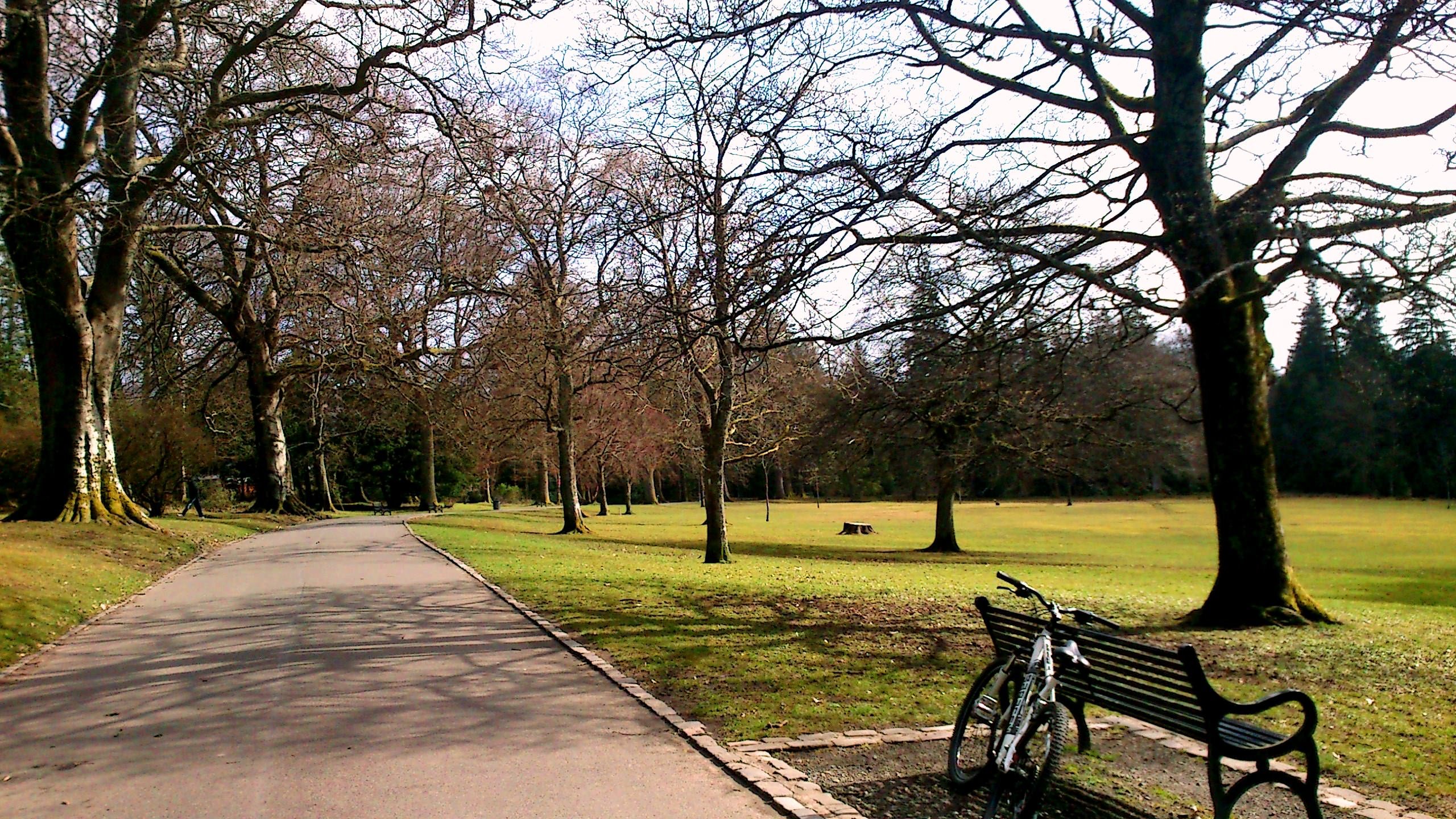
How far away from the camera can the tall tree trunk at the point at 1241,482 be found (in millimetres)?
11055

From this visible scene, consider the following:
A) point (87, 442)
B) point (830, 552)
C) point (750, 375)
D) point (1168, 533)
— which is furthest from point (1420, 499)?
point (87, 442)

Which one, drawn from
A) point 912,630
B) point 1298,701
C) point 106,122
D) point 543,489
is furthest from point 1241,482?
→ point 543,489

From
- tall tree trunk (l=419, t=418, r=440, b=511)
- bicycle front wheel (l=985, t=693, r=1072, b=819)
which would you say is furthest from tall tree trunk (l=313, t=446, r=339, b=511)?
bicycle front wheel (l=985, t=693, r=1072, b=819)

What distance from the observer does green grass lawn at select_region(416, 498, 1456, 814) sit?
711cm

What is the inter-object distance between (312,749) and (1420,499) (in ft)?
247

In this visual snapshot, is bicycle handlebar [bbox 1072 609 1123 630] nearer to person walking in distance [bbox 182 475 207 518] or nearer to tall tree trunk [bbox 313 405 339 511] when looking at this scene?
person walking in distance [bbox 182 475 207 518]

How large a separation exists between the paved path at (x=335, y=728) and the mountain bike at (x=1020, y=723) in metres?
1.19

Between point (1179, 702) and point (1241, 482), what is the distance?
6.94 metres

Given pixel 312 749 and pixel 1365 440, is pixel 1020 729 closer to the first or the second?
pixel 312 749

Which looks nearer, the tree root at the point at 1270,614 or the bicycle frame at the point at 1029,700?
the bicycle frame at the point at 1029,700

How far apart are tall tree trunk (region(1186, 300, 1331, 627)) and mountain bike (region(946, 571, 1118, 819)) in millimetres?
6313

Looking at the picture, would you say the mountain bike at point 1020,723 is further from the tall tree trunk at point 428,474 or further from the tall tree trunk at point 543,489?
the tall tree trunk at point 543,489

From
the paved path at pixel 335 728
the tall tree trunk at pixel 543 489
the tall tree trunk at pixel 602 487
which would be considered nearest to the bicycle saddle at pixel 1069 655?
the paved path at pixel 335 728

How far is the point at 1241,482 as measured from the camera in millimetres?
11156
